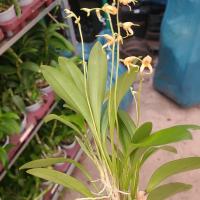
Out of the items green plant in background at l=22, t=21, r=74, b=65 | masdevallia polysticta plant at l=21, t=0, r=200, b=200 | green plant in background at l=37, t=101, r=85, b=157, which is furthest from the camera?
green plant in background at l=37, t=101, r=85, b=157

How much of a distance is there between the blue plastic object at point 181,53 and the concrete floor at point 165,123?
2.8 inches

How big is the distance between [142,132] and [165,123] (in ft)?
3.77

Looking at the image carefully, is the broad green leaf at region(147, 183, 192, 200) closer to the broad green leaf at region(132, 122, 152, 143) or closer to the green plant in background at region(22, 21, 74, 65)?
the broad green leaf at region(132, 122, 152, 143)

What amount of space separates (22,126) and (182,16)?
98 centimetres

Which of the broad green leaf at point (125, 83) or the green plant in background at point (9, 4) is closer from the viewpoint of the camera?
the broad green leaf at point (125, 83)

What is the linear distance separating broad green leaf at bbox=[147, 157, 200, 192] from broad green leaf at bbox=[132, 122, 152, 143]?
0.11 m

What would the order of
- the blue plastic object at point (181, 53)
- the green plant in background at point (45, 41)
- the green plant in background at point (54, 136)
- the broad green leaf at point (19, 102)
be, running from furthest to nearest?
the blue plastic object at point (181, 53), the green plant in background at point (54, 136), the green plant in background at point (45, 41), the broad green leaf at point (19, 102)

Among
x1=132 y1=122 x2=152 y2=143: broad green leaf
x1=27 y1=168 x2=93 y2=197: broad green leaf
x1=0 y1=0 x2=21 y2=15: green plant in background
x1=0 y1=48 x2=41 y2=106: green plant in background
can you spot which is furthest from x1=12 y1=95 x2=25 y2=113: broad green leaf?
x1=132 y1=122 x2=152 y2=143: broad green leaf

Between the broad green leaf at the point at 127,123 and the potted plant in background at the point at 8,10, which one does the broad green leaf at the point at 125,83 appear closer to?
the broad green leaf at the point at 127,123

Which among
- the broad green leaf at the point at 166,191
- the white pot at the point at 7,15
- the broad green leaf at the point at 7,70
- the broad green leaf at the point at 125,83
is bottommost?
the broad green leaf at the point at 166,191

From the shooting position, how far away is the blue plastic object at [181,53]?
1.43 metres

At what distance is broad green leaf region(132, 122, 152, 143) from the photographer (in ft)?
1.88

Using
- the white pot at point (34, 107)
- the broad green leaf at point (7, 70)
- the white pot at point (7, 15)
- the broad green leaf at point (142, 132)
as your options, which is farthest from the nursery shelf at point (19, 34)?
the broad green leaf at point (142, 132)

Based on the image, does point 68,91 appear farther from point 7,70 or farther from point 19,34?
point 7,70
